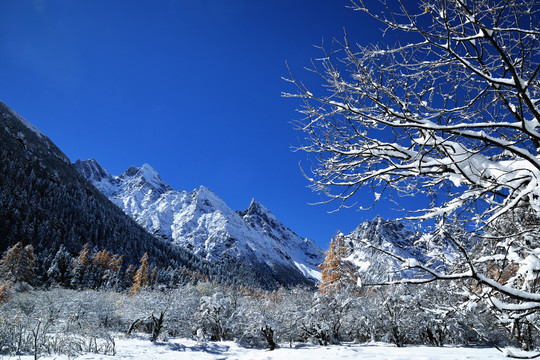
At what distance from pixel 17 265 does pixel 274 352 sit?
48.4 m

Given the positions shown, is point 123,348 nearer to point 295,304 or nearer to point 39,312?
point 39,312

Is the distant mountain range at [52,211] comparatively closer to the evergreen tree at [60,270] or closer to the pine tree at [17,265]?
the evergreen tree at [60,270]

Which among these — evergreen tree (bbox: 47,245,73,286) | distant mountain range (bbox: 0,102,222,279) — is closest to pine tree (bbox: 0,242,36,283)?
evergreen tree (bbox: 47,245,73,286)

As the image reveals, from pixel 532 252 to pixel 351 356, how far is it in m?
13.3

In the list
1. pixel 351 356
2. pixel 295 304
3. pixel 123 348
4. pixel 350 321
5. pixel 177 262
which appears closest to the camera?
pixel 351 356

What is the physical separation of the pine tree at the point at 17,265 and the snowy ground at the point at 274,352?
37104mm

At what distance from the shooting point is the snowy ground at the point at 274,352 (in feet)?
43.5

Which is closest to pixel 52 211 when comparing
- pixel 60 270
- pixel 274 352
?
pixel 60 270

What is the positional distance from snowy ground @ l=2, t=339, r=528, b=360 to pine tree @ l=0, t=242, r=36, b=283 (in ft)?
122

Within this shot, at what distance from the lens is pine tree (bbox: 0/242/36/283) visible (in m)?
→ 44.3

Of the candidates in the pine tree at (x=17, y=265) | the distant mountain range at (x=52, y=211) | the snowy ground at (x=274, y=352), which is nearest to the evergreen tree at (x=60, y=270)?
the distant mountain range at (x=52, y=211)

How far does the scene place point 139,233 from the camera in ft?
436

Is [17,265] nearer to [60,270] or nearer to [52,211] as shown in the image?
[60,270]

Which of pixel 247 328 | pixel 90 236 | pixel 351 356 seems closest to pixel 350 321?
pixel 247 328
